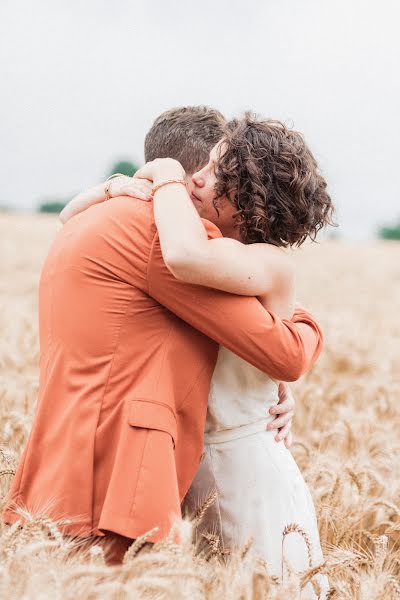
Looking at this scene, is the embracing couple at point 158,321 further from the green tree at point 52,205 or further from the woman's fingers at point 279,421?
the green tree at point 52,205

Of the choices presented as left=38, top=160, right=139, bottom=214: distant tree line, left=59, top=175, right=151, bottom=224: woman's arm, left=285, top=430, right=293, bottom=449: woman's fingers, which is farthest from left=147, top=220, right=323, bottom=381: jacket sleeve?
left=38, top=160, right=139, bottom=214: distant tree line

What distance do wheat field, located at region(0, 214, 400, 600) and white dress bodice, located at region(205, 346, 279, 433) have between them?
1.28ft

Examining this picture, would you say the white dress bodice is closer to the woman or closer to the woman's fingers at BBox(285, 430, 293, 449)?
the woman

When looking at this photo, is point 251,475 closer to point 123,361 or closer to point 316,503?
point 123,361

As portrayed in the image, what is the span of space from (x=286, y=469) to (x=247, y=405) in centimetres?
26

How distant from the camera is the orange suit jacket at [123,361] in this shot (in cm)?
237

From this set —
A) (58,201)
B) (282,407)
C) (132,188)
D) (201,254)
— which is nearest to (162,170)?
(132,188)

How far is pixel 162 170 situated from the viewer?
2.49m

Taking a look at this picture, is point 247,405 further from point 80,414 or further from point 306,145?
point 306,145

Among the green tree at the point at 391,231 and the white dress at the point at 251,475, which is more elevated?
the green tree at the point at 391,231

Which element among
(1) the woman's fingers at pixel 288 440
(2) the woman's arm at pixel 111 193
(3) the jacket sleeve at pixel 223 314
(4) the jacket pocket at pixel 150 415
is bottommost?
(1) the woman's fingers at pixel 288 440

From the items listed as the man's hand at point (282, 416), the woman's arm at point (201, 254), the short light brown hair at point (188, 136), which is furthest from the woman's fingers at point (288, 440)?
the short light brown hair at point (188, 136)

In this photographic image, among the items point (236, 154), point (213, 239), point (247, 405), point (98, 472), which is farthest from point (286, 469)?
point (236, 154)

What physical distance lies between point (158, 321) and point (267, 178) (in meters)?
0.53
